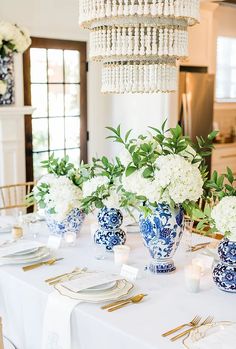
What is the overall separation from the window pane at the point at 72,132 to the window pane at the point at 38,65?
564mm

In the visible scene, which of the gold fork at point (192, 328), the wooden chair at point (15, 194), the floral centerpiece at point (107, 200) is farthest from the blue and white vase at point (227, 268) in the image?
the wooden chair at point (15, 194)

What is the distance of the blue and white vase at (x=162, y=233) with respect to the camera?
216cm

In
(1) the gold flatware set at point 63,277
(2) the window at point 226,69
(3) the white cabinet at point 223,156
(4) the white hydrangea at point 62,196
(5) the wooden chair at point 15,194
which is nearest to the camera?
(1) the gold flatware set at point 63,277

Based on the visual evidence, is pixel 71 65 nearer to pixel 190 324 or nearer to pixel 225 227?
pixel 225 227

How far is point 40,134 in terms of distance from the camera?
5.21 m

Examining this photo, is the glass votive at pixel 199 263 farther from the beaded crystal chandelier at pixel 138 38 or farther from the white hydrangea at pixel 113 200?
the beaded crystal chandelier at pixel 138 38

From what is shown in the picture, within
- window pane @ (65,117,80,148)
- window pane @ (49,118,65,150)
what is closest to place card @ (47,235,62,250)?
window pane @ (49,118,65,150)

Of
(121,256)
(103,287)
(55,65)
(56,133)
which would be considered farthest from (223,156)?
(103,287)

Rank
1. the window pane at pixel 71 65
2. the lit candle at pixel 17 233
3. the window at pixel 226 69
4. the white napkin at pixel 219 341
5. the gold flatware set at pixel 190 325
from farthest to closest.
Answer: the window at pixel 226 69, the window pane at pixel 71 65, the lit candle at pixel 17 233, the gold flatware set at pixel 190 325, the white napkin at pixel 219 341

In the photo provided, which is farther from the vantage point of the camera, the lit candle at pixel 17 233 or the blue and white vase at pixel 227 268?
the lit candle at pixel 17 233

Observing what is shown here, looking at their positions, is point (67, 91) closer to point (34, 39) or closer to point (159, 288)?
point (34, 39)

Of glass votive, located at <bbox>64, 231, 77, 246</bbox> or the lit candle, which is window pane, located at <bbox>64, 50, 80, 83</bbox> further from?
glass votive, located at <bbox>64, 231, 77, 246</bbox>

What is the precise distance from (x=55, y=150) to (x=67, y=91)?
0.64 metres

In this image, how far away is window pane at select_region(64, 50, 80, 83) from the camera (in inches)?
209
